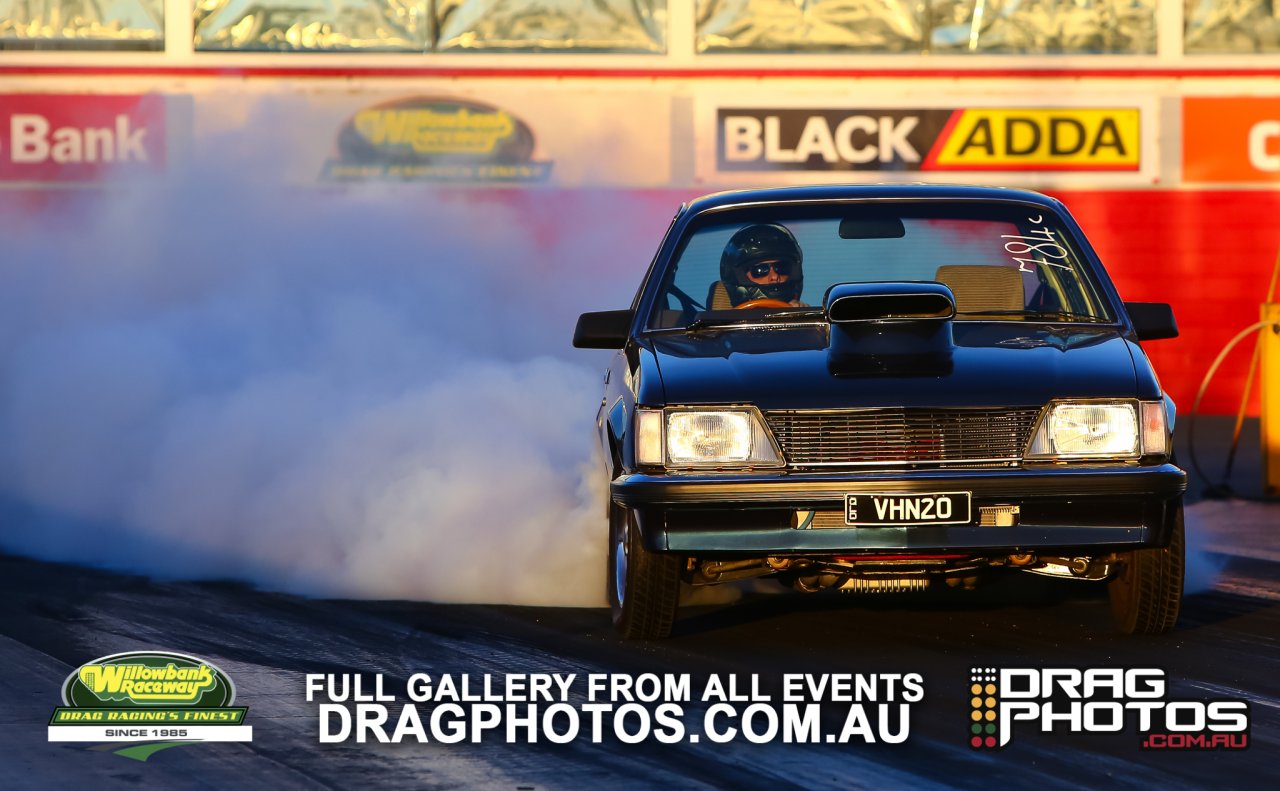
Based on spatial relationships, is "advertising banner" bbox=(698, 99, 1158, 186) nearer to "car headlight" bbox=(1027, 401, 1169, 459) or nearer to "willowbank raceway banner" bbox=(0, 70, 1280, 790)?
"willowbank raceway banner" bbox=(0, 70, 1280, 790)

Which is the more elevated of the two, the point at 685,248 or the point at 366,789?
the point at 685,248

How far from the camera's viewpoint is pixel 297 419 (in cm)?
985

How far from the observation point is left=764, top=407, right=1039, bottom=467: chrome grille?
257 inches

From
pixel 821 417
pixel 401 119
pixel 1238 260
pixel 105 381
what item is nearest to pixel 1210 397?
pixel 1238 260

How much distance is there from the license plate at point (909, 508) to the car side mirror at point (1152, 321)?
1.32 meters

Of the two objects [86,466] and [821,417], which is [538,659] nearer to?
[821,417]

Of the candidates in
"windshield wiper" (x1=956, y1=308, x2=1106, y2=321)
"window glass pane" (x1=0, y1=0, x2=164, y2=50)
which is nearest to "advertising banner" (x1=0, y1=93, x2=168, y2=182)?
"window glass pane" (x1=0, y1=0, x2=164, y2=50)

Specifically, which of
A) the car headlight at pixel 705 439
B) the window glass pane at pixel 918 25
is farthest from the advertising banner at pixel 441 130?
the car headlight at pixel 705 439

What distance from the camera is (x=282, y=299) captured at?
12.0 metres

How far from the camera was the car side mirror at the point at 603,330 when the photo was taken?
7621 millimetres

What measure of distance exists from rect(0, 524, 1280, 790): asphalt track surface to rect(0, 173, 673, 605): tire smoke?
0.46 metres

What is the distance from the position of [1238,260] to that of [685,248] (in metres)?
10.5

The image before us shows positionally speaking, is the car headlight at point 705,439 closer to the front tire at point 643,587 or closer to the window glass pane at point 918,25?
the front tire at point 643,587

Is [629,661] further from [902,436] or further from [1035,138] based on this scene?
[1035,138]
